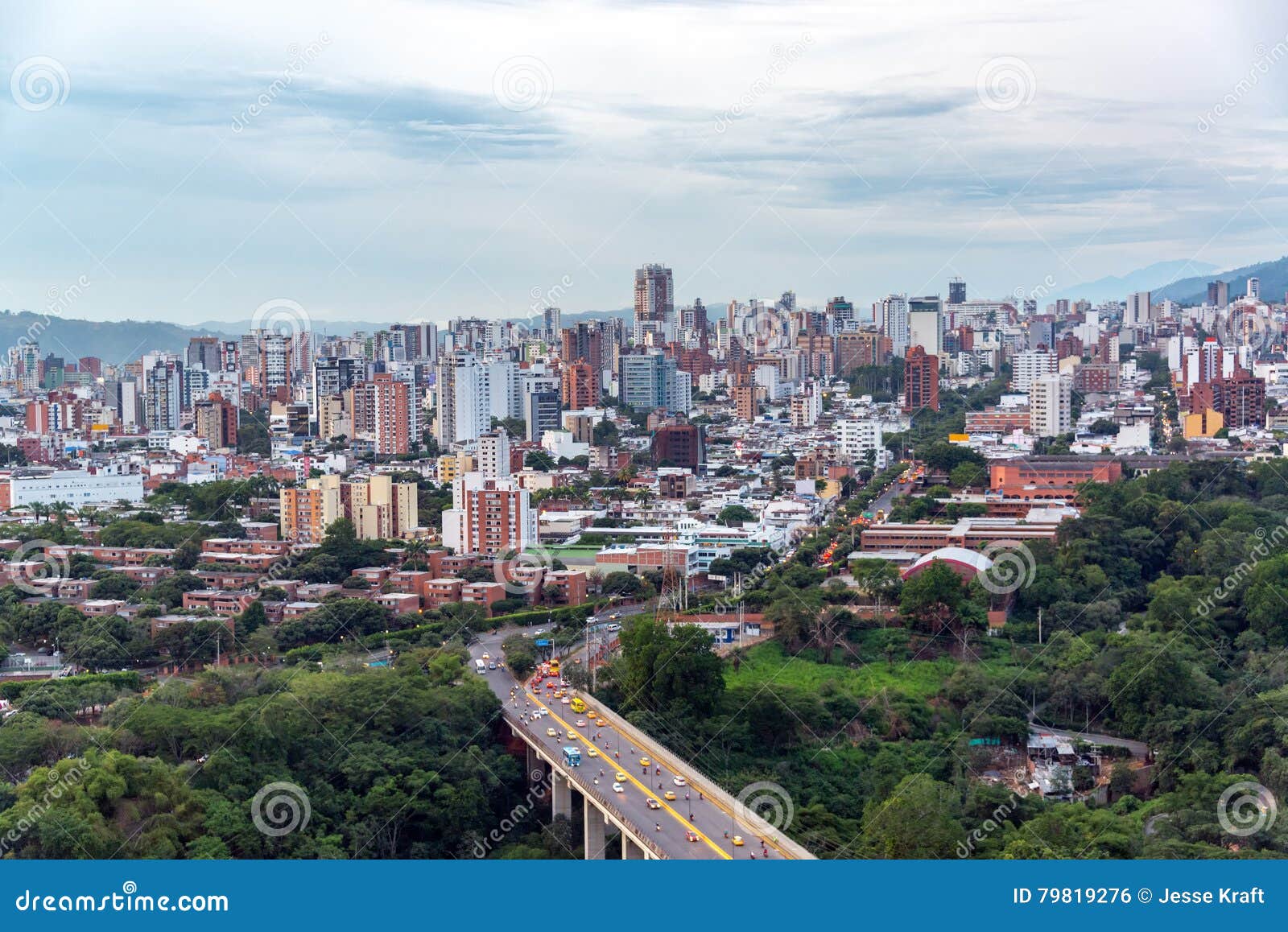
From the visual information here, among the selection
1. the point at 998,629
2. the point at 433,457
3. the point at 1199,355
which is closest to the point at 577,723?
the point at 998,629

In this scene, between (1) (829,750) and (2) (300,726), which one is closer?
(2) (300,726)

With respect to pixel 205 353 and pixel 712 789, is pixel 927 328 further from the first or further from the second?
pixel 712 789

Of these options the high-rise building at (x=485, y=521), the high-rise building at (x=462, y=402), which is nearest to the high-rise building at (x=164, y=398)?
the high-rise building at (x=462, y=402)

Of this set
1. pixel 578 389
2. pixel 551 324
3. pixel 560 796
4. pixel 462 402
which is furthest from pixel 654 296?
pixel 560 796

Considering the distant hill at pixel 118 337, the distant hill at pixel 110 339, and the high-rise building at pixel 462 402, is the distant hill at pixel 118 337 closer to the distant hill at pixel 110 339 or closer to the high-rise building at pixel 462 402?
the distant hill at pixel 110 339

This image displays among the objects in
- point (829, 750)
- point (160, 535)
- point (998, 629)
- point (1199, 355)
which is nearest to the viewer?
point (829, 750)

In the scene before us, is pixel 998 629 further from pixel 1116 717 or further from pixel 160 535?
pixel 160 535
